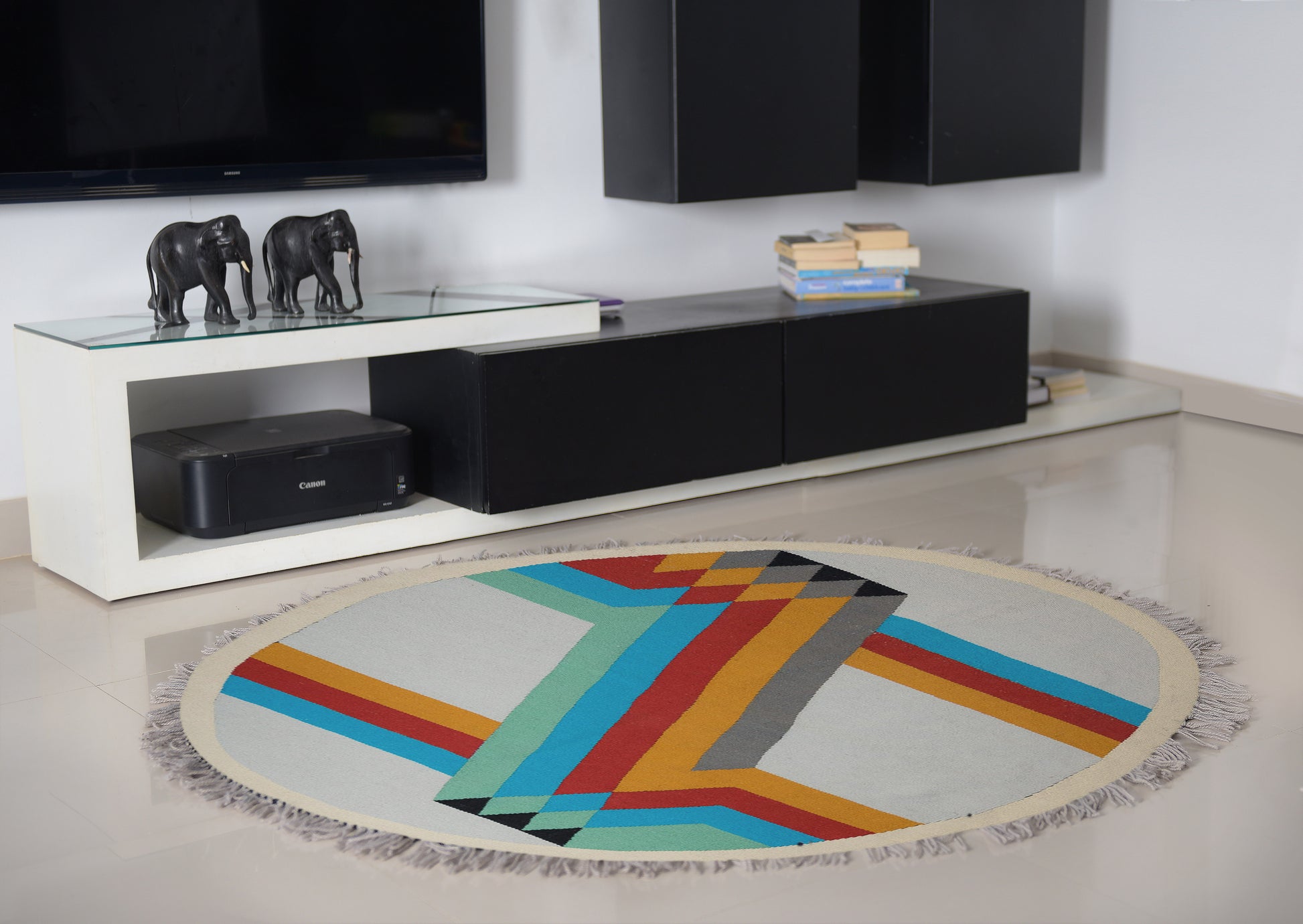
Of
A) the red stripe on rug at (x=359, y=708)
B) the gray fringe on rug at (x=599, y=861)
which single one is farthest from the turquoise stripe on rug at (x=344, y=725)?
the gray fringe on rug at (x=599, y=861)

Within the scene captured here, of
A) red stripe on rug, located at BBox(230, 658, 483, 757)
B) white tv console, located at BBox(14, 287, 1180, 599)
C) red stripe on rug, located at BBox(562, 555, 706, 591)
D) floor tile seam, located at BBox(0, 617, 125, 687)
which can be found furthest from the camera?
red stripe on rug, located at BBox(562, 555, 706, 591)

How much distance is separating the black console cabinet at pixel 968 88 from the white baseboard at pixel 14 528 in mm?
2559

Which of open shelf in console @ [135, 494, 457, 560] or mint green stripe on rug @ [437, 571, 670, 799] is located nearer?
mint green stripe on rug @ [437, 571, 670, 799]

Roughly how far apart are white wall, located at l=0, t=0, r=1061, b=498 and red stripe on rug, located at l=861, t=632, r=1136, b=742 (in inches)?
66.5

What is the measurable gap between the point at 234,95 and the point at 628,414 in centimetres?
116

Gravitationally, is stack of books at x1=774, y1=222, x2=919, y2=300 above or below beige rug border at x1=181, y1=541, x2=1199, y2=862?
above

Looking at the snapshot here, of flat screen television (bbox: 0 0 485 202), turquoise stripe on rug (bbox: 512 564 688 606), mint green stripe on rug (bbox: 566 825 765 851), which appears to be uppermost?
flat screen television (bbox: 0 0 485 202)

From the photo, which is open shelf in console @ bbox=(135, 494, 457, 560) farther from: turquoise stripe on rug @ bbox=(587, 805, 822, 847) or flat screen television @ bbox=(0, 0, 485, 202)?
turquoise stripe on rug @ bbox=(587, 805, 822, 847)

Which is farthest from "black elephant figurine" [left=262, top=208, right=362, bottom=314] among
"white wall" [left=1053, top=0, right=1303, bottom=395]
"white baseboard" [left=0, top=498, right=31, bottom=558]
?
"white wall" [left=1053, top=0, right=1303, bottom=395]

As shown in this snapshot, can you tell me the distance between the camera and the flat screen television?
9.86ft

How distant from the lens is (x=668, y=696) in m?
2.35

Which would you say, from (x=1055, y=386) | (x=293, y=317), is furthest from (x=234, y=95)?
(x=1055, y=386)

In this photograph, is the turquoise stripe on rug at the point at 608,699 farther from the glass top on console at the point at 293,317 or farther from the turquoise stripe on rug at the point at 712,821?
the glass top on console at the point at 293,317

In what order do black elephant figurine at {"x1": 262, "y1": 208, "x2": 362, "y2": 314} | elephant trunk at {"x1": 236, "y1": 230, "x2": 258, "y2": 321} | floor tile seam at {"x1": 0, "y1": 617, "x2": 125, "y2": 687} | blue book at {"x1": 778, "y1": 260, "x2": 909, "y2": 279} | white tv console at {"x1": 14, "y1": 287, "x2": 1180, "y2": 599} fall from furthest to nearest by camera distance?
1. blue book at {"x1": 778, "y1": 260, "x2": 909, "y2": 279}
2. black elephant figurine at {"x1": 262, "y1": 208, "x2": 362, "y2": 314}
3. elephant trunk at {"x1": 236, "y1": 230, "x2": 258, "y2": 321}
4. white tv console at {"x1": 14, "y1": 287, "x2": 1180, "y2": 599}
5. floor tile seam at {"x1": 0, "y1": 617, "x2": 125, "y2": 687}
